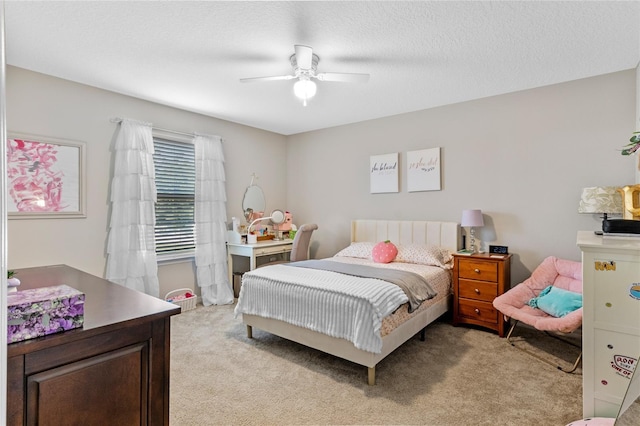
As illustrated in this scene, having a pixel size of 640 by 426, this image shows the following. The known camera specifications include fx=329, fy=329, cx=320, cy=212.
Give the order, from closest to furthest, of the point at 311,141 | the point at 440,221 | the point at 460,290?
the point at 460,290 < the point at 440,221 < the point at 311,141

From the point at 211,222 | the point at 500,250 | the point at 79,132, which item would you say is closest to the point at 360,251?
the point at 500,250

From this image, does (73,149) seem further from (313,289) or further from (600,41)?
(600,41)

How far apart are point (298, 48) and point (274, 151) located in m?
3.06

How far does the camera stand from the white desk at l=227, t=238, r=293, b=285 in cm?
425

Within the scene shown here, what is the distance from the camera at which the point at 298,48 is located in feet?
7.89

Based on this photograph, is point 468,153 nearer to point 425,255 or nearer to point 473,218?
point 473,218

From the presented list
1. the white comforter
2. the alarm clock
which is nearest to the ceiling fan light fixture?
the white comforter

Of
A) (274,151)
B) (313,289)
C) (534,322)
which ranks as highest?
(274,151)

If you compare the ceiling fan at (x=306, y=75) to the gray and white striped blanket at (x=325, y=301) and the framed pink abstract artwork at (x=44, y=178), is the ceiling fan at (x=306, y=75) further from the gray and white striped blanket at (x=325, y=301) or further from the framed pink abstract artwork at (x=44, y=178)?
the framed pink abstract artwork at (x=44, y=178)

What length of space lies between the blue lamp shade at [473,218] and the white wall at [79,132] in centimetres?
338

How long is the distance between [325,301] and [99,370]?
1689 millimetres

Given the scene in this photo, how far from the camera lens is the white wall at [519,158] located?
3.07 meters

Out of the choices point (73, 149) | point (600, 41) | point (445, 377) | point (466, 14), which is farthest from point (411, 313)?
point (73, 149)

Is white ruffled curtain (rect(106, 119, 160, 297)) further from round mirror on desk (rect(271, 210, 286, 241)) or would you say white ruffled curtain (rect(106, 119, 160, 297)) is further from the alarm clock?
the alarm clock
